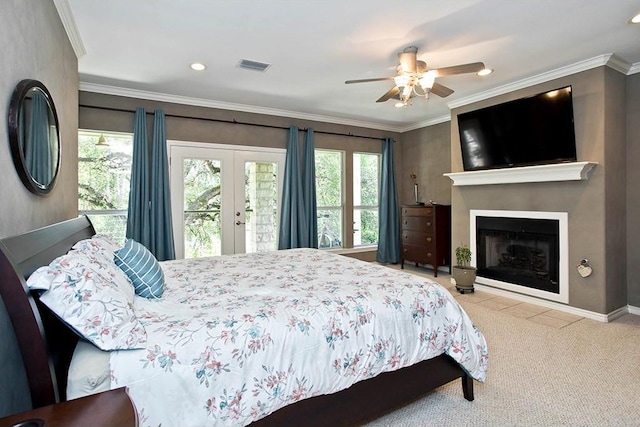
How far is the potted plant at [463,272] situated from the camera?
14.6 ft

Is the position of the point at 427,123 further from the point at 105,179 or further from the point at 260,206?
the point at 105,179

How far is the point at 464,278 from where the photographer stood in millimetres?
4461

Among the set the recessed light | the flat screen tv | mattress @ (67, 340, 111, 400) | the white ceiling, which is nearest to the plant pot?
the flat screen tv

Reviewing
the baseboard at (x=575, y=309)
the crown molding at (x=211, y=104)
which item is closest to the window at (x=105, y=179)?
the crown molding at (x=211, y=104)

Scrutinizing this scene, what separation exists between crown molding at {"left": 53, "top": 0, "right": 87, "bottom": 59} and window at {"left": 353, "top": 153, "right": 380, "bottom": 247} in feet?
13.6

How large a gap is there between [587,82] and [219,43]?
3.73 meters

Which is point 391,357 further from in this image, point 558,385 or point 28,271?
point 28,271

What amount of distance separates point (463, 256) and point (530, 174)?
4.40ft

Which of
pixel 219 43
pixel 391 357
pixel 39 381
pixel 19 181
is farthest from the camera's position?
pixel 219 43

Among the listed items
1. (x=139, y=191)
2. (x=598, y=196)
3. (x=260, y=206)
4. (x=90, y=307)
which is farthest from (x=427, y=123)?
(x=90, y=307)

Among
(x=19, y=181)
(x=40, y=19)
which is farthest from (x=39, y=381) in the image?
(x=40, y=19)

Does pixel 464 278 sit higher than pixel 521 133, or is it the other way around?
pixel 521 133

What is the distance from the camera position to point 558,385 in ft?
7.47

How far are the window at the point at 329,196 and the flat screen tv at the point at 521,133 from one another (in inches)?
85.5
